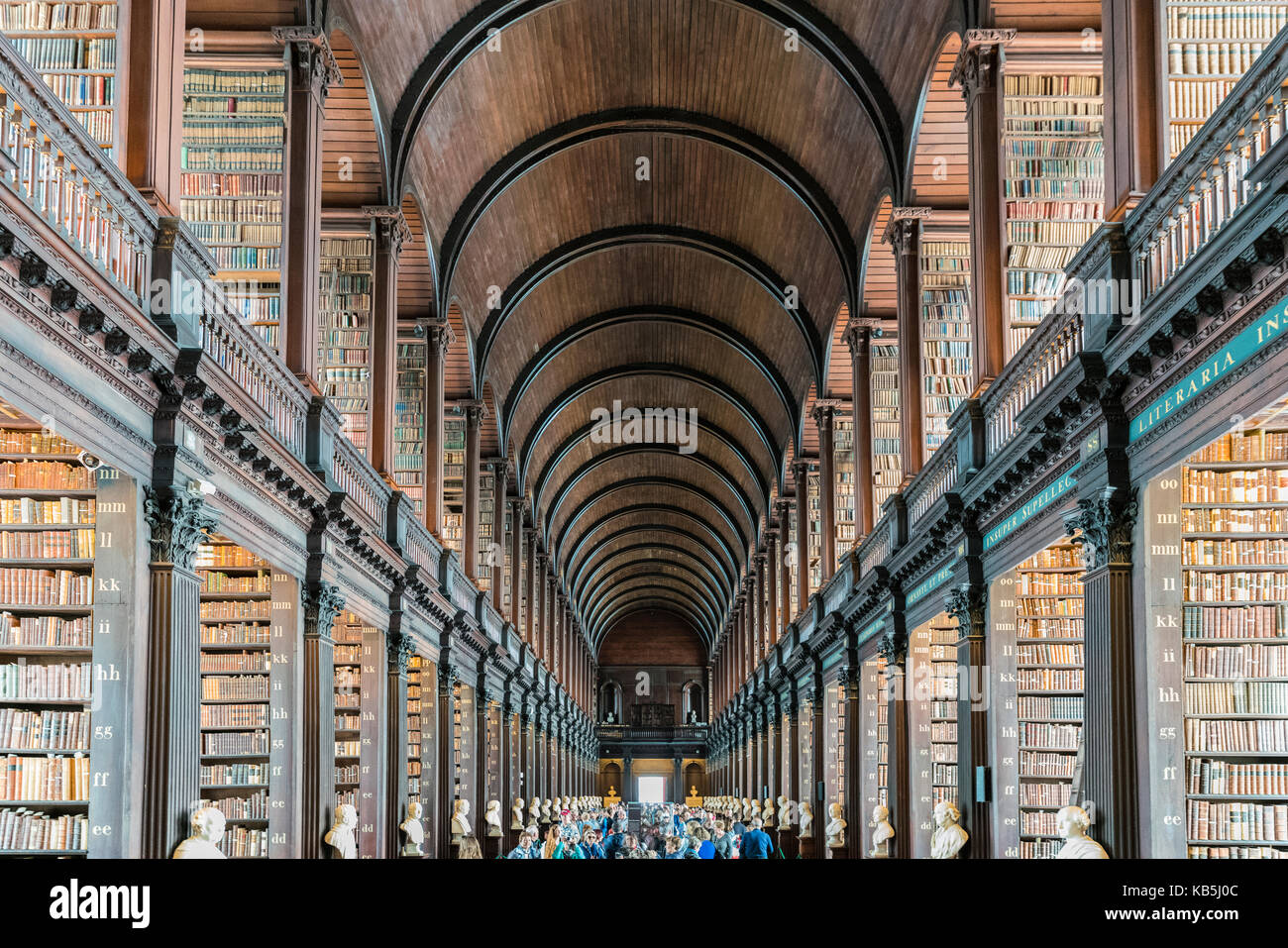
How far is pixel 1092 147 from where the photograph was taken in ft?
38.2

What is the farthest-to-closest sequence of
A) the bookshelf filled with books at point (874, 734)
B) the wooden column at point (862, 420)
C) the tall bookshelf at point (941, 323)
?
the wooden column at point (862, 420) → the bookshelf filled with books at point (874, 734) → the tall bookshelf at point (941, 323)

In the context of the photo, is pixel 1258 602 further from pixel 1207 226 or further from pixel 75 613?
pixel 75 613

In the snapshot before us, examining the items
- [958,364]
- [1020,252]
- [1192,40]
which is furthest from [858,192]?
[1192,40]

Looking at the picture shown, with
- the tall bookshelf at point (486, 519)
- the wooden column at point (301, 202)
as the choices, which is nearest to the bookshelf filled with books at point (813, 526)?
the tall bookshelf at point (486, 519)

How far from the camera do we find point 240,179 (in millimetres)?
11406

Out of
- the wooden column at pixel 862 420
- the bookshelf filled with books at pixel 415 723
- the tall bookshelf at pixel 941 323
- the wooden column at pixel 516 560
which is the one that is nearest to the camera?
the tall bookshelf at pixel 941 323

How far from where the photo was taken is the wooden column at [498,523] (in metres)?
25.5

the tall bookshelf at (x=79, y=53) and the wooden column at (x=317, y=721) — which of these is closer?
the tall bookshelf at (x=79, y=53)

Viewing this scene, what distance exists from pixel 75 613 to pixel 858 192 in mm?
12268

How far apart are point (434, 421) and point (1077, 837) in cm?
1166

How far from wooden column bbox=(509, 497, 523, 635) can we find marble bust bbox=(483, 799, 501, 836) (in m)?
6.93

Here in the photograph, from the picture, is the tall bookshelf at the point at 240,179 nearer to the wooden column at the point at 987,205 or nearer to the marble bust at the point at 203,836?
the marble bust at the point at 203,836

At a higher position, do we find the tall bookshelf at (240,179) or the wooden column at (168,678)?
the tall bookshelf at (240,179)

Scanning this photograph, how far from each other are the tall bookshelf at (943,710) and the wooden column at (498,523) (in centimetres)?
1161
